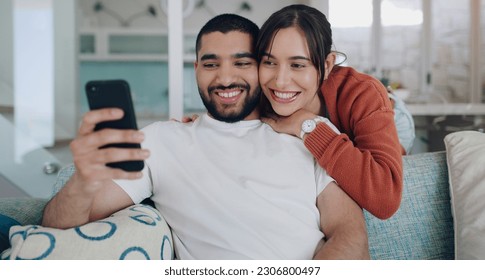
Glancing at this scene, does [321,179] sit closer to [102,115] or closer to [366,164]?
[366,164]

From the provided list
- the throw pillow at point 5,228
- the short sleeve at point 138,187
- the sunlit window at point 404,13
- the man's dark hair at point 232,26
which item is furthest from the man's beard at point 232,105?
the sunlit window at point 404,13

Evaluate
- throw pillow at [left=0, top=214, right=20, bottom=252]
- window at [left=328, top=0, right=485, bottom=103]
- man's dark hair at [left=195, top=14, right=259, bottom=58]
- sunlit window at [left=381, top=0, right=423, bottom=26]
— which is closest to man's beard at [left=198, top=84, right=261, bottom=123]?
man's dark hair at [left=195, top=14, right=259, bottom=58]

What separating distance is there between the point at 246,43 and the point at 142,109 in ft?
4.76

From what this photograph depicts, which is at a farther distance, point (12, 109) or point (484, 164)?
point (12, 109)

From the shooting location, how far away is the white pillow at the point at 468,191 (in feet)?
3.55

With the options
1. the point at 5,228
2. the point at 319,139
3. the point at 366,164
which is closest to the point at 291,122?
the point at 319,139

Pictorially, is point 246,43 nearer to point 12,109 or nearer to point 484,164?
point 484,164

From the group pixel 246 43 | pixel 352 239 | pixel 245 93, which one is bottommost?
pixel 352 239

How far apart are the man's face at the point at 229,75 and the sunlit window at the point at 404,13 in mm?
A: 3057

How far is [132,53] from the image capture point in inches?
101

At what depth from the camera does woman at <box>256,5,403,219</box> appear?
1007 millimetres

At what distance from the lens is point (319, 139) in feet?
3.40

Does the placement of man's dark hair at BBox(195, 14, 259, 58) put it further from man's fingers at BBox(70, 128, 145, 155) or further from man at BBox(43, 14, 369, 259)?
man's fingers at BBox(70, 128, 145, 155)

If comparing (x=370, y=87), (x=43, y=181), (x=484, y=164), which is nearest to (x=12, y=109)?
(x=43, y=181)
